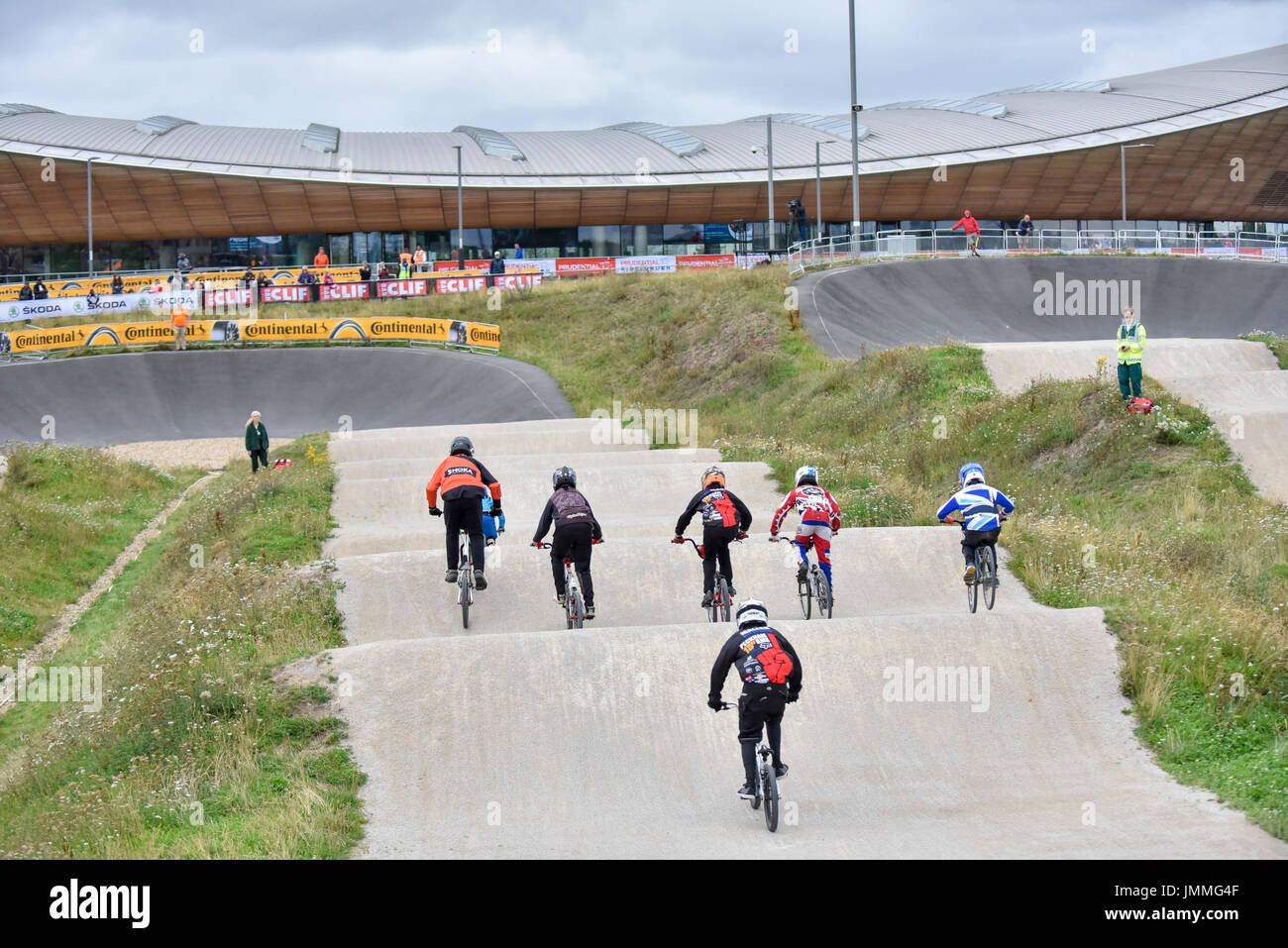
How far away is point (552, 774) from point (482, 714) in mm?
1032

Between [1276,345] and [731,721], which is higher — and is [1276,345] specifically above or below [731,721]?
above

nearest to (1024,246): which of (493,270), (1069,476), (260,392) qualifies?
(493,270)

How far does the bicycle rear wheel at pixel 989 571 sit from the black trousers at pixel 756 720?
4.93m

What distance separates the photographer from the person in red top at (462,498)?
13414mm

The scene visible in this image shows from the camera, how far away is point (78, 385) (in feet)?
129

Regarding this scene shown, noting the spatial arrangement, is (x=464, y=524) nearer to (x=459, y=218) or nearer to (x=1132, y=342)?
(x=1132, y=342)

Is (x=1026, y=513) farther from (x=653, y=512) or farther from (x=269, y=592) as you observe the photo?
(x=269, y=592)

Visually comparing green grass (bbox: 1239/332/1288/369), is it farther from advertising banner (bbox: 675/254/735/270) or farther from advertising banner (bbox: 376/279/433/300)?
advertising banner (bbox: 376/279/433/300)

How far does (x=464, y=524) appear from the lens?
1349cm

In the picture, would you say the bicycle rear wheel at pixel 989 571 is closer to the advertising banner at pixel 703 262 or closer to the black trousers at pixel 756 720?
the black trousers at pixel 756 720

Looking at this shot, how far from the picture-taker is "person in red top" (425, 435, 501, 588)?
1341cm

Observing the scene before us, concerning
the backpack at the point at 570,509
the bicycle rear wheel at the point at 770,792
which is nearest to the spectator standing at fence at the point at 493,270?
the backpack at the point at 570,509

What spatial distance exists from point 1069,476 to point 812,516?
8.83 meters
